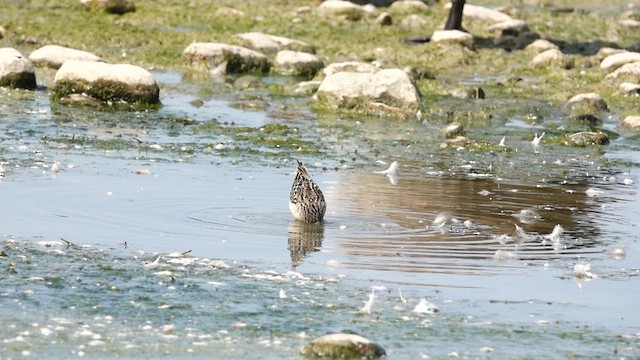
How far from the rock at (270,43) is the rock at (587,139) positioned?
964cm

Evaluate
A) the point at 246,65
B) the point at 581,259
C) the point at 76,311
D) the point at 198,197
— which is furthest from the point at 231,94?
the point at 76,311

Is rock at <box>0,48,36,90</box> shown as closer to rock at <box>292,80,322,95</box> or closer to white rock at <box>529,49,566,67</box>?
rock at <box>292,80,322,95</box>

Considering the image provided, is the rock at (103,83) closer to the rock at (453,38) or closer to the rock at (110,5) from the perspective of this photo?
the rock at (453,38)

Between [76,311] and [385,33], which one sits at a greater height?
[385,33]

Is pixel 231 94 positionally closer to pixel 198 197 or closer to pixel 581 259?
pixel 198 197

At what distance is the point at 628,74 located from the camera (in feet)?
86.9

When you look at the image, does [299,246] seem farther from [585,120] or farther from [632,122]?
[585,120]

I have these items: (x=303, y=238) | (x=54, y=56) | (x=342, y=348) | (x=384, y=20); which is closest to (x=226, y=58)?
(x=54, y=56)

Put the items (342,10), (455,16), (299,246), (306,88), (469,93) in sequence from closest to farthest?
(299,246), (306,88), (469,93), (455,16), (342,10)

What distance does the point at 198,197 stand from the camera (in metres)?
15.0

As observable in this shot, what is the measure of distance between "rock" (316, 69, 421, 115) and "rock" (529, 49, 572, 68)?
670 cm

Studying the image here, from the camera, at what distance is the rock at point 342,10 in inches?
1341

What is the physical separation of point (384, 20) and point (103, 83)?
1303cm

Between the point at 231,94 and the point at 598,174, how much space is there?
821 cm
